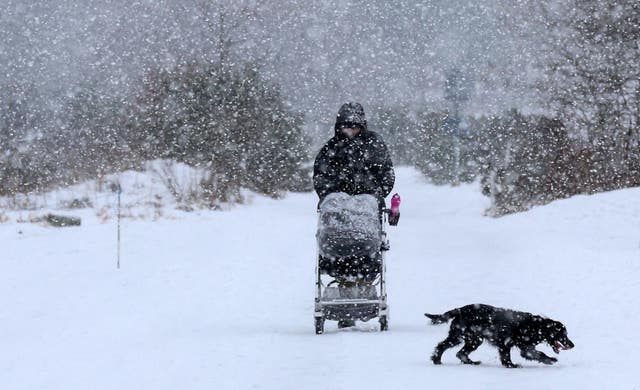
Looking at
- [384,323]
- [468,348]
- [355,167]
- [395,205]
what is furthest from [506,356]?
[355,167]

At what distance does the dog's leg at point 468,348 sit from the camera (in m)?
6.38

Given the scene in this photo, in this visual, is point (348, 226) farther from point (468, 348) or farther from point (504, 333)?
point (504, 333)

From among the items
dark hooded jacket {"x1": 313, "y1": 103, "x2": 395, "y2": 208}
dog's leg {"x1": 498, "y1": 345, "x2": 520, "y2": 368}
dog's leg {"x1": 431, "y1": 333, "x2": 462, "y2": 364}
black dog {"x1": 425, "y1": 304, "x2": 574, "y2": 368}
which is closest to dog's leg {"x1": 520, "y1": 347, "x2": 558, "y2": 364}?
black dog {"x1": 425, "y1": 304, "x2": 574, "y2": 368}

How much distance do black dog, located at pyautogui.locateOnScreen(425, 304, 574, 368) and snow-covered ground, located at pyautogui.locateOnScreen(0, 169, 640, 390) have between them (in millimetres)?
150

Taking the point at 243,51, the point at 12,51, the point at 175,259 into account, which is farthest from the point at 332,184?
the point at 12,51

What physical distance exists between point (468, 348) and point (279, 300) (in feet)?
14.0

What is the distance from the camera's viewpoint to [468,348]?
21.1 feet

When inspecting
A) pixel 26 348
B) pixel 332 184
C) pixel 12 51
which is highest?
pixel 12 51

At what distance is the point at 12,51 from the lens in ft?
164

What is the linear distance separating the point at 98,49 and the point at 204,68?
26.4m

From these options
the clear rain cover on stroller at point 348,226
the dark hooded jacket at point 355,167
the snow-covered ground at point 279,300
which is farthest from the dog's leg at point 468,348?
the dark hooded jacket at point 355,167

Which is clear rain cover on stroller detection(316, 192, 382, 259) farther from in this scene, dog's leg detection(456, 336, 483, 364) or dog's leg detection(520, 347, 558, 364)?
dog's leg detection(520, 347, 558, 364)

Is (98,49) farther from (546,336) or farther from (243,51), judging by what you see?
(546,336)

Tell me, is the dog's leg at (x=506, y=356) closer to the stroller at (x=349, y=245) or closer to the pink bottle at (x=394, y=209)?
the stroller at (x=349, y=245)
